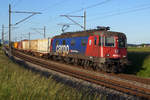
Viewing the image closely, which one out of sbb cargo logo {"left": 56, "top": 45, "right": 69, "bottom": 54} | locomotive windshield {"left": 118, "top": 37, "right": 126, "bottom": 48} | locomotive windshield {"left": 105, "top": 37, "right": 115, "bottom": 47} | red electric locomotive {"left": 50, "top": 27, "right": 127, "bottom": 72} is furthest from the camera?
sbb cargo logo {"left": 56, "top": 45, "right": 69, "bottom": 54}

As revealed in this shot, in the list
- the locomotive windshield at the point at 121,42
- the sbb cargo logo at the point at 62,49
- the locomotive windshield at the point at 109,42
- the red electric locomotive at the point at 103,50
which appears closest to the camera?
the red electric locomotive at the point at 103,50

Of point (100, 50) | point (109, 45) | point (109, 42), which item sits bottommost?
point (100, 50)

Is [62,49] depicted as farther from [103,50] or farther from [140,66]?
[140,66]

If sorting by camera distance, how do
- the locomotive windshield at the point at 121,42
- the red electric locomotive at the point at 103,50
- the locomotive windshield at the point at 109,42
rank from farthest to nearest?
the locomotive windshield at the point at 121,42
the locomotive windshield at the point at 109,42
the red electric locomotive at the point at 103,50

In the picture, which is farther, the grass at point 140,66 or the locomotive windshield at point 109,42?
the grass at point 140,66

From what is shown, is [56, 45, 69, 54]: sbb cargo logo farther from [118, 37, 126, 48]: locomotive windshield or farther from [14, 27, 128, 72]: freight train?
[118, 37, 126, 48]: locomotive windshield

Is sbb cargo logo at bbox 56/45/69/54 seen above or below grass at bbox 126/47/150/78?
above

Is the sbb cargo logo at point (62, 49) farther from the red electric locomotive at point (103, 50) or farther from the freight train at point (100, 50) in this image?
the red electric locomotive at point (103, 50)

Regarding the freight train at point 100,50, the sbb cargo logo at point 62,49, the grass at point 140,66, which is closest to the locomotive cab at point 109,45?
the freight train at point 100,50

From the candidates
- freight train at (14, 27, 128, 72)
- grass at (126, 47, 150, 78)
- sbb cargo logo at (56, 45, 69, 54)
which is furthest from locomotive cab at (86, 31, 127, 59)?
sbb cargo logo at (56, 45, 69, 54)

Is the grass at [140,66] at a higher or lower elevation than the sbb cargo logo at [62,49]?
lower

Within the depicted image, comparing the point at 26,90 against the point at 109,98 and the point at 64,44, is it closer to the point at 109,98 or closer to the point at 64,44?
the point at 109,98

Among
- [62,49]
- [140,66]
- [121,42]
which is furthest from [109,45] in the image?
[62,49]

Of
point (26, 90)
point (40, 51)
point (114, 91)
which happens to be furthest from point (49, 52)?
point (26, 90)
